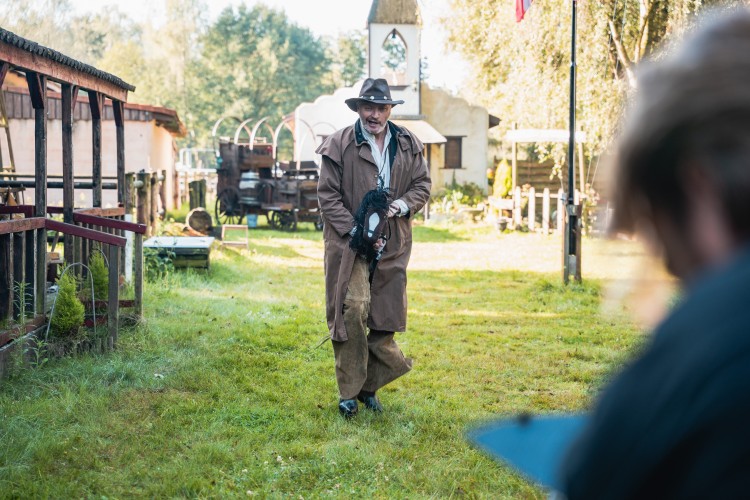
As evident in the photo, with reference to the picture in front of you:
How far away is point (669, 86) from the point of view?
111 centimetres

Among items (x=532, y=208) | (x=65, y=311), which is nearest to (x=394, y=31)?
(x=532, y=208)

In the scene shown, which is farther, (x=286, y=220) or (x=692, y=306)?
(x=286, y=220)

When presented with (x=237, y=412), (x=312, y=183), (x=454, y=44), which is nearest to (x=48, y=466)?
(x=237, y=412)

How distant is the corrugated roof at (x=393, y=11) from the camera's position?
2909cm

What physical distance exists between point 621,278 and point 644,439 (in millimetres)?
438

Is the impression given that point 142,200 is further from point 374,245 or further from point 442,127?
point 442,127

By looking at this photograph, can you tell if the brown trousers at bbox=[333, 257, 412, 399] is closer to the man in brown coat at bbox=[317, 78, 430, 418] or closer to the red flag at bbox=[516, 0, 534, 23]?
the man in brown coat at bbox=[317, 78, 430, 418]

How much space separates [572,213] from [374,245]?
7.23 m

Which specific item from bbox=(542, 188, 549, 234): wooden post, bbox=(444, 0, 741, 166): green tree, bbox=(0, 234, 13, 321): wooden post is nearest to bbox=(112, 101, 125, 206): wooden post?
bbox=(0, 234, 13, 321): wooden post

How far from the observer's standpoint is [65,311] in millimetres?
7641

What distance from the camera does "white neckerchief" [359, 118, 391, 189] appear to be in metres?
6.60

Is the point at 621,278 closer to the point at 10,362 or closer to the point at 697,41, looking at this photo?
the point at 697,41

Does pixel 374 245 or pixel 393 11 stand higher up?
pixel 393 11

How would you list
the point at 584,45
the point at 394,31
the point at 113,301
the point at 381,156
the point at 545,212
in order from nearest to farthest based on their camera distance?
the point at 381,156 < the point at 113,301 < the point at 584,45 < the point at 545,212 < the point at 394,31
